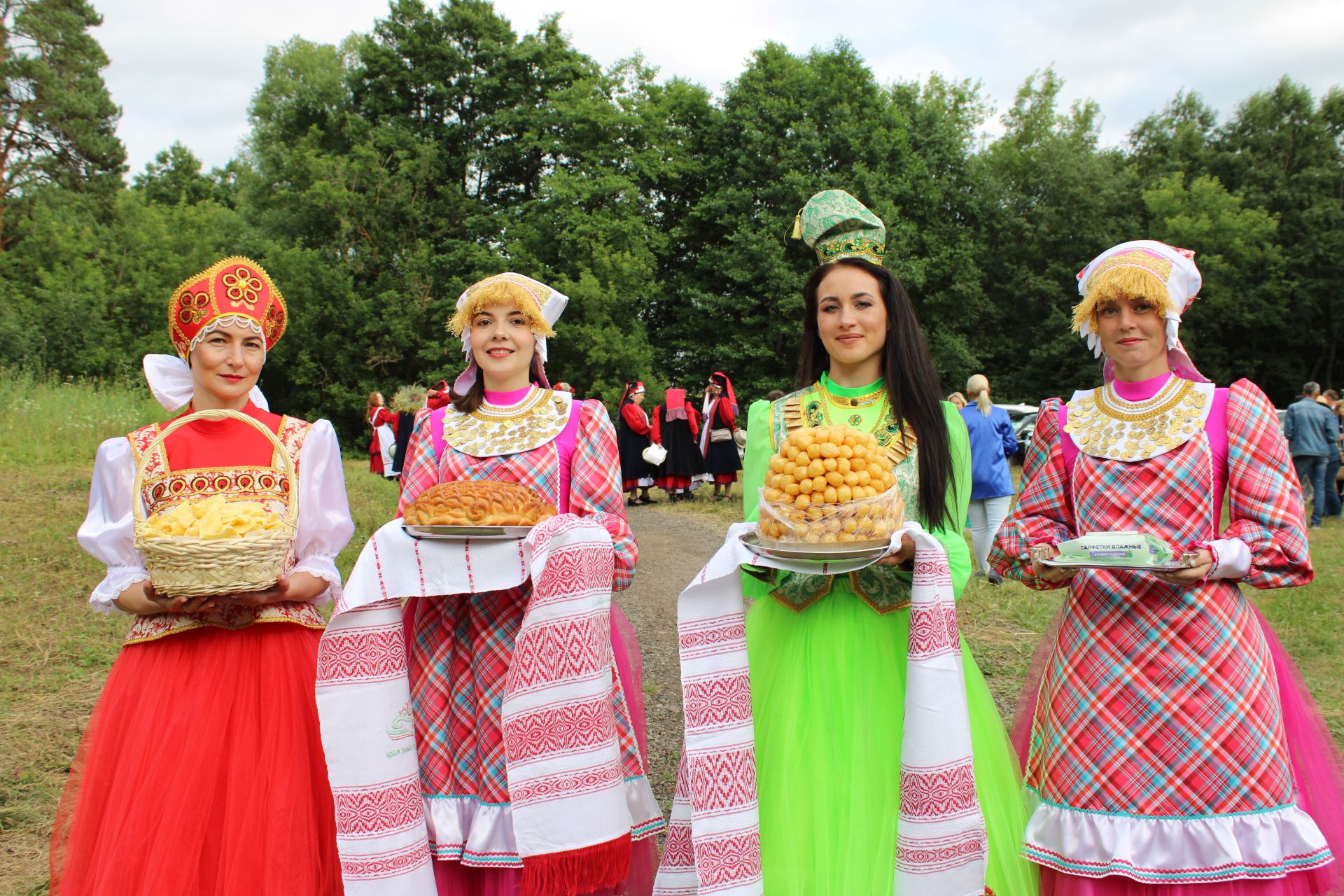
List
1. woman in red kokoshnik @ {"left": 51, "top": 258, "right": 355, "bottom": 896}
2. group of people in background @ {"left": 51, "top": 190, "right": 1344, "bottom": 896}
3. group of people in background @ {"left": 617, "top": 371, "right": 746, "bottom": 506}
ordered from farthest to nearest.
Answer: group of people in background @ {"left": 617, "top": 371, "right": 746, "bottom": 506}, woman in red kokoshnik @ {"left": 51, "top": 258, "right": 355, "bottom": 896}, group of people in background @ {"left": 51, "top": 190, "right": 1344, "bottom": 896}

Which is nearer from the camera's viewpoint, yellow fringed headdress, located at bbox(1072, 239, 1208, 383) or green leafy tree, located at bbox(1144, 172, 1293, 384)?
yellow fringed headdress, located at bbox(1072, 239, 1208, 383)

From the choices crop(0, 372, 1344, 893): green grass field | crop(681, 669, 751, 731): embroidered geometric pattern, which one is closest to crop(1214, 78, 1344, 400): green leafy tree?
crop(0, 372, 1344, 893): green grass field

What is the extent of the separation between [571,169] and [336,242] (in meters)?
8.73

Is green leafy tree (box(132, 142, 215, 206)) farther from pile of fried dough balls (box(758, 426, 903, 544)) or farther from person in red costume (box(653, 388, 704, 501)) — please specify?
pile of fried dough balls (box(758, 426, 903, 544))

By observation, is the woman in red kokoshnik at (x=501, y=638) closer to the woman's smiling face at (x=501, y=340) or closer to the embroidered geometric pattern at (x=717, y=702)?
the woman's smiling face at (x=501, y=340)

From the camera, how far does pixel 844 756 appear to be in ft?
8.07

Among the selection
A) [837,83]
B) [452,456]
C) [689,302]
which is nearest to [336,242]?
[689,302]

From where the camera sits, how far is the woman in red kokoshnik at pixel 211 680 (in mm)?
2682

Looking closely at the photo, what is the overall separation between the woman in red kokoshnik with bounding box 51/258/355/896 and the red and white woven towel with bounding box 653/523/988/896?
4.05 ft

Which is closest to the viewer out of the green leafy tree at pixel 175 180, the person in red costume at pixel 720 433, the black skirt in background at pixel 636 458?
the person in red costume at pixel 720 433

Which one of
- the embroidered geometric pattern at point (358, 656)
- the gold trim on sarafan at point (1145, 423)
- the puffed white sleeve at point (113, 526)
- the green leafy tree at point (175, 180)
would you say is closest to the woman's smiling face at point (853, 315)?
the gold trim on sarafan at point (1145, 423)

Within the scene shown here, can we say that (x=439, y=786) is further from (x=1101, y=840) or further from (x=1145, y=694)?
(x=1145, y=694)

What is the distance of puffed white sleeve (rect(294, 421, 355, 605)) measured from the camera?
307 cm

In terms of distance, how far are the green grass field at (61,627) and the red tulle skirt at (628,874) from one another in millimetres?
898
